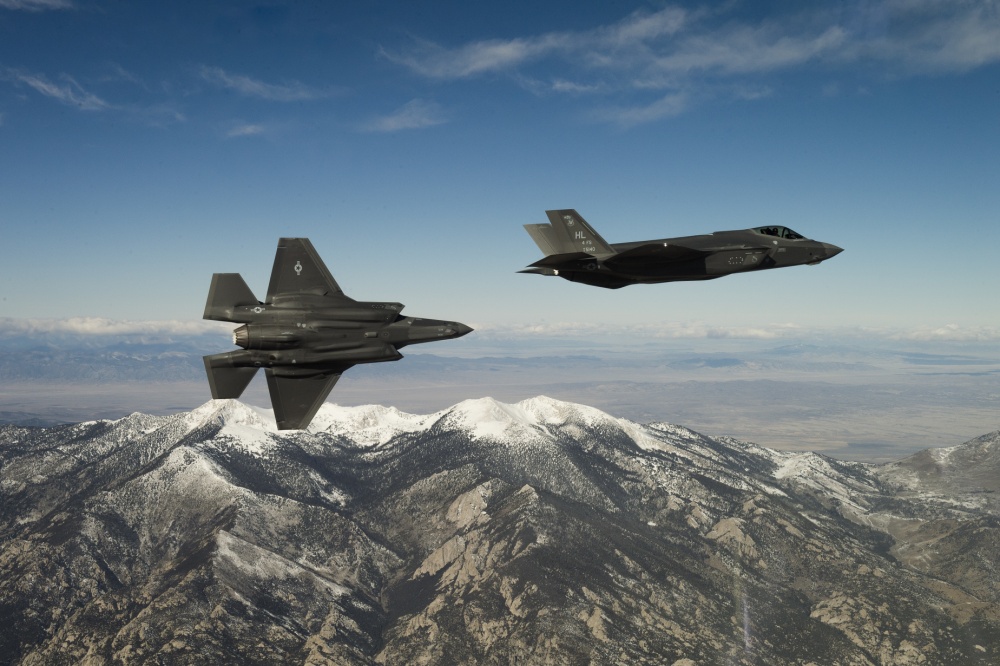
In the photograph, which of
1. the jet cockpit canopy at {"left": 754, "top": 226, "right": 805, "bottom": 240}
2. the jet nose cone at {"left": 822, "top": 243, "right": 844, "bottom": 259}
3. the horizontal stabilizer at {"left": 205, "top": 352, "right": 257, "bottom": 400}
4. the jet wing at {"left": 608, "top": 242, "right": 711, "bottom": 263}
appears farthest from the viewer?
the jet cockpit canopy at {"left": 754, "top": 226, "right": 805, "bottom": 240}

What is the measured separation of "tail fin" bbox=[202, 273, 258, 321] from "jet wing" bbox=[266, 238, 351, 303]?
1836 millimetres

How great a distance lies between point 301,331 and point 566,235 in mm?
22150

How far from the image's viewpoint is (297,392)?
44.3m

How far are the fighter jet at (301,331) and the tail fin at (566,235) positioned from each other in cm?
1292

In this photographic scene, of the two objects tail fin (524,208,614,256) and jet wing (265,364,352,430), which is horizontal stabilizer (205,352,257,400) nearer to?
jet wing (265,364,352,430)

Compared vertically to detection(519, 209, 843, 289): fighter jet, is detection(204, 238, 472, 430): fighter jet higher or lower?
lower

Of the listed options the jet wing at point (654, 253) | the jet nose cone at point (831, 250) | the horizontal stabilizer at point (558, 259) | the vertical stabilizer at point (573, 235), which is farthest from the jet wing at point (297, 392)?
the jet nose cone at point (831, 250)

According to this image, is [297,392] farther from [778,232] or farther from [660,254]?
[778,232]

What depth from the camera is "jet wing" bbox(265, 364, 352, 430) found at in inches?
1688

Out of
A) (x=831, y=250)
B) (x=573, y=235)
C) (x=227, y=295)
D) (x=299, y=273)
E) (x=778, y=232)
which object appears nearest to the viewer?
(x=227, y=295)

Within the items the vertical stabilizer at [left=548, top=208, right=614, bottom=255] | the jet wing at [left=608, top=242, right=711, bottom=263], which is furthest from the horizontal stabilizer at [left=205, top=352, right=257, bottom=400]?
the jet wing at [left=608, top=242, right=711, bottom=263]

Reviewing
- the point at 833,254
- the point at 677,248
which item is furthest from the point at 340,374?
the point at 833,254

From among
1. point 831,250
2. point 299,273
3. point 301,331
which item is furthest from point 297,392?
point 831,250

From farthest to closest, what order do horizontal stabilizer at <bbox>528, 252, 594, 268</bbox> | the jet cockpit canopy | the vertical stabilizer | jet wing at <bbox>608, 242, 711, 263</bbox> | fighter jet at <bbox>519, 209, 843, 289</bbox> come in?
the jet cockpit canopy
the vertical stabilizer
fighter jet at <bbox>519, 209, 843, 289</bbox>
jet wing at <bbox>608, 242, 711, 263</bbox>
horizontal stabilizer at <bbox>528, 252, 594, 268</bbox>
